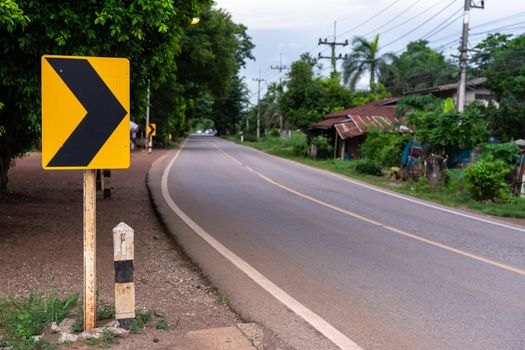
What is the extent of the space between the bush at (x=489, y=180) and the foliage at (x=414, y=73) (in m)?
26.4

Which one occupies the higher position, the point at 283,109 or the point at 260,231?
the point at 283,109

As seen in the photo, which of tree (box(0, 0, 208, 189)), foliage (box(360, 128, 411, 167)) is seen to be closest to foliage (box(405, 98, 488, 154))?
foliage (box(360, 128, 411, 167))

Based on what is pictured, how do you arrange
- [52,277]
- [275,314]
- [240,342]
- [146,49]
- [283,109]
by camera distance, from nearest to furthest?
[240,342] < [275,314] < [52,277] < [146,49] < [283,109]

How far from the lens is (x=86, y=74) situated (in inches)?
160

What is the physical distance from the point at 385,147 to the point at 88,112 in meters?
21.0

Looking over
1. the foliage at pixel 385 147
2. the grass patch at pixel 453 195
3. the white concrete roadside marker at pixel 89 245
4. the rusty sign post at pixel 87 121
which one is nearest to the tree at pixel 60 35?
the rusty sign post at pixel 87 121

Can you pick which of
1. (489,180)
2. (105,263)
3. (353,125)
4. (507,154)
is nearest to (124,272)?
(105,263)

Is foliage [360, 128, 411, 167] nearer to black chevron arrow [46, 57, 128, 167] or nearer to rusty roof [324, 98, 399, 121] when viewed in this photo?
rusty roof [324, 98, 399, 121]

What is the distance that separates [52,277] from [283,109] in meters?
35.5

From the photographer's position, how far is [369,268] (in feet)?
22.3

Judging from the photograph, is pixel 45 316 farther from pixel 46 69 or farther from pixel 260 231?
pixel 260 231

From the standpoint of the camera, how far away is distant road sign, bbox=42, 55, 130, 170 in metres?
3.96

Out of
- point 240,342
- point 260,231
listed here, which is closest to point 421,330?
point 240,342

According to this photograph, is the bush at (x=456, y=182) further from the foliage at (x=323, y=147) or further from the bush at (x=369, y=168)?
the foliage at (x=323, y=147)
